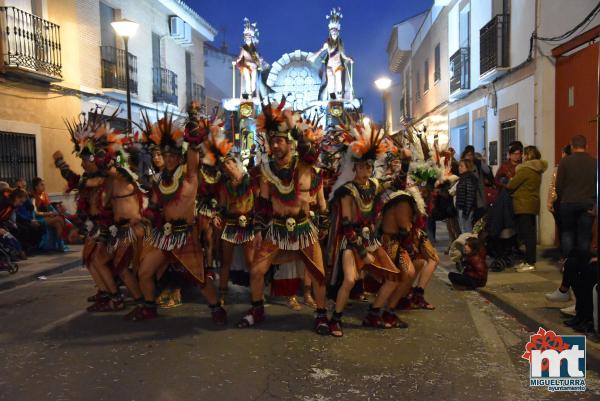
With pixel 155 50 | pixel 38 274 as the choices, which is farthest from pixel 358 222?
pixel 155 50

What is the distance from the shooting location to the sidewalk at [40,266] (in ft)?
28.9

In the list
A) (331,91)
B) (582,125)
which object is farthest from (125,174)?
(331,91)

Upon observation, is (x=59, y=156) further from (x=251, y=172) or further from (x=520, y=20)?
(x=520, y=20)

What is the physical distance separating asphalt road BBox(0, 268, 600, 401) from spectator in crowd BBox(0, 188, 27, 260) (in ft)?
10.6

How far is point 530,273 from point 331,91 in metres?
19.1

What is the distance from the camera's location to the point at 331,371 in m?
4.67

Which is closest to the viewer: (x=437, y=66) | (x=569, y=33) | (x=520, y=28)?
(x=569, y=33)

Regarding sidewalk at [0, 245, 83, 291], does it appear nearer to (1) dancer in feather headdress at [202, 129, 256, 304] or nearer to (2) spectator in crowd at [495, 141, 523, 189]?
(1) dancer in feather headdress at [202, 129, 256, 304]

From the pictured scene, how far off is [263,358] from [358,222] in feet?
5.29

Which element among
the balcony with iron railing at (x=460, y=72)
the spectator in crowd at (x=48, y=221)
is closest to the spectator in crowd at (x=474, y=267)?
the spectator in crowd at (x=48, y=221)

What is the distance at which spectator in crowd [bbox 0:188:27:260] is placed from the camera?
973cm

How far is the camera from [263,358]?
16.4ft

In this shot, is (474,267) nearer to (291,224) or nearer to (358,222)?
(358,222)

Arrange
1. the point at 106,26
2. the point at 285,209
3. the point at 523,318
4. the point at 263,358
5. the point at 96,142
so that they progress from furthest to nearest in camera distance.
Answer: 1. the point at 106,26
2. the point at 96,142
3. the point at 523,318
4. the point at 285,209
5. the point at 263,358
